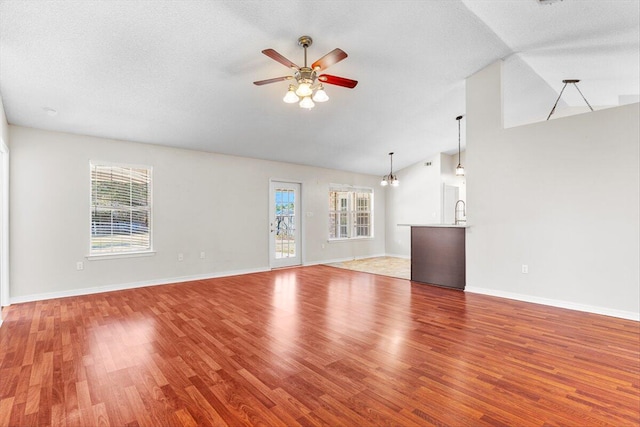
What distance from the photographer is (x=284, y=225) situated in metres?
7.36

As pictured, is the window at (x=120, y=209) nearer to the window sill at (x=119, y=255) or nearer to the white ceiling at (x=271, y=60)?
the window sill at (x=119, y=255)

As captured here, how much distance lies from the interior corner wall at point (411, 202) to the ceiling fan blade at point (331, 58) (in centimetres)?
623

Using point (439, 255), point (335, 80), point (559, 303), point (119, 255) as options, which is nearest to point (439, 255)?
point (439, 255)

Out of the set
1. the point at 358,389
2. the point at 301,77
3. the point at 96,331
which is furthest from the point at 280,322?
the point at 301,77

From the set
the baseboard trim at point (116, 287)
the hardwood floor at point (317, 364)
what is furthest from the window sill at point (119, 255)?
the hardwood floor at point (317, 364)

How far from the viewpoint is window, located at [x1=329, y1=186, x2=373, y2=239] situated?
8469 millimetres

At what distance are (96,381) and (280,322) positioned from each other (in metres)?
1.71

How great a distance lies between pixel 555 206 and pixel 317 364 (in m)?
3.71

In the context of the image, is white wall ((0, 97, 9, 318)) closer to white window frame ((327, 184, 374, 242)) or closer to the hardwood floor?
the hardwood floor

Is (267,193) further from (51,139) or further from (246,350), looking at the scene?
(246,350)

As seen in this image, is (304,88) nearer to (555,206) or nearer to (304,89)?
(304,89)

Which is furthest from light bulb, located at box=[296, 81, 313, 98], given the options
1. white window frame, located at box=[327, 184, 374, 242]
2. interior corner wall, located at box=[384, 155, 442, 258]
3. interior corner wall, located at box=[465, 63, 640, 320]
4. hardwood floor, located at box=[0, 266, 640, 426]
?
interior corner wall, located at box=[384, 155, 442, 258]

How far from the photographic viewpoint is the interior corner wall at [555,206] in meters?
3.57

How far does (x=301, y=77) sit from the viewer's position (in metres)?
3.07
